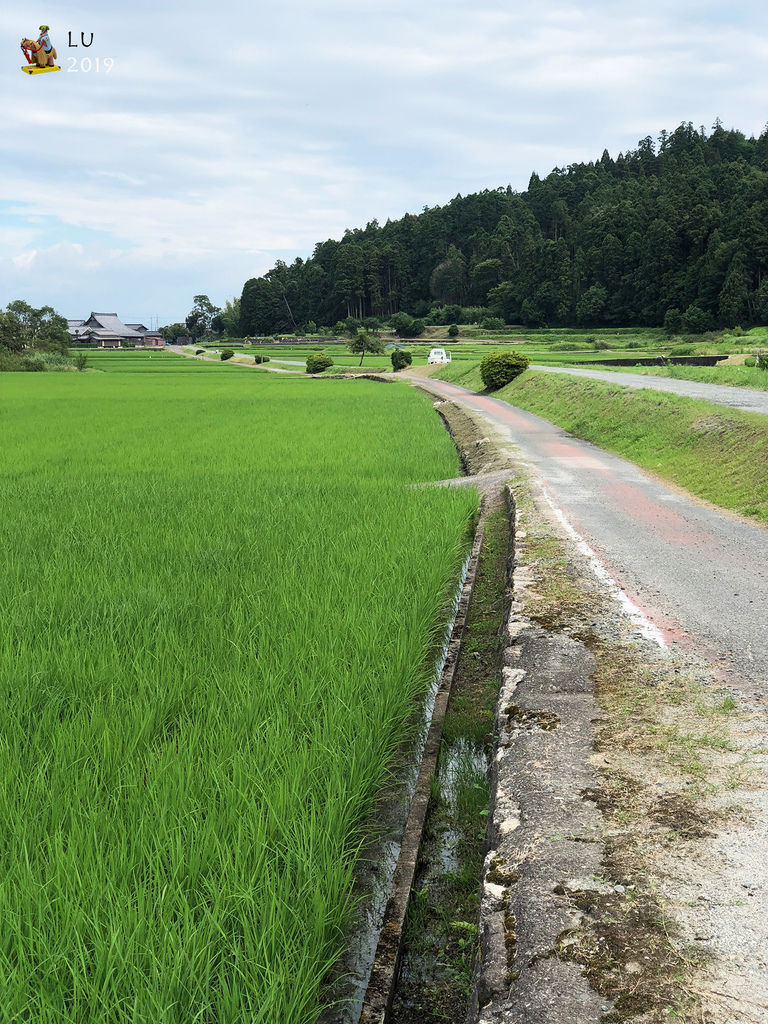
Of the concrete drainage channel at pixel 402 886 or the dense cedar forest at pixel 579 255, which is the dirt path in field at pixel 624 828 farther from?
the dense cedar forest at pixel 579 255

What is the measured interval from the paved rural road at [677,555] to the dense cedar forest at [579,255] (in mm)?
52075

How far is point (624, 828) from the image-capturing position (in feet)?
8.23

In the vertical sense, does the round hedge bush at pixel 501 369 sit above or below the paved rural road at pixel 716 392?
above

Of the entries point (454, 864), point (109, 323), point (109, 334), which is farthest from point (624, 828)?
point (109, 323)

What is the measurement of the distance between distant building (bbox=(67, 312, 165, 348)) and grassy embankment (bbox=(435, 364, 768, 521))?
9445 centimetres

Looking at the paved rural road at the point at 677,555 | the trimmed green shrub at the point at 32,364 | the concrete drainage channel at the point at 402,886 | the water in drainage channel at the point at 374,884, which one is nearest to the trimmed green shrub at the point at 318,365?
the trimmed green shrub at the point at 32,364

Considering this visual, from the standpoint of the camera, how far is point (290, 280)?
11931 cm

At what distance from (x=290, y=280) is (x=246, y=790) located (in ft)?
405

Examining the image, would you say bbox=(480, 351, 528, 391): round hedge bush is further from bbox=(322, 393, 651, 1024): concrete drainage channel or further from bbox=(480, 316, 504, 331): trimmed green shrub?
bbox=(480, 316, 504, 331): trimmed green shrub

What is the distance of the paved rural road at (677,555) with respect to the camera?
4.29 m

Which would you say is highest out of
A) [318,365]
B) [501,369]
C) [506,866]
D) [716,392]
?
[318,365]

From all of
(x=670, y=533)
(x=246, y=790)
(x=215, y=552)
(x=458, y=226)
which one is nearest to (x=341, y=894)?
(x=246, y=790)

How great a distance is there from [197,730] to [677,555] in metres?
4.54

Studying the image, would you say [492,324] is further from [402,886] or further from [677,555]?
[402,886]
